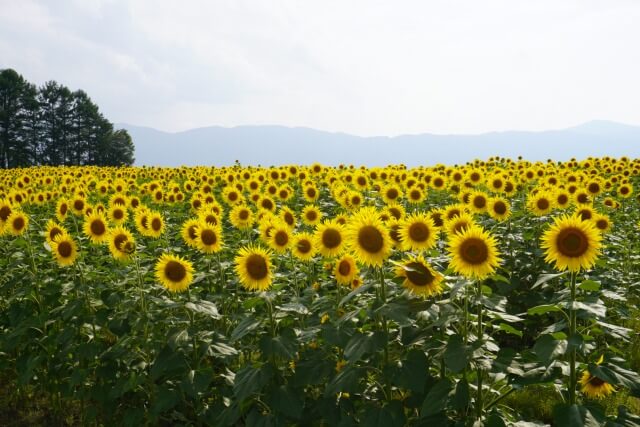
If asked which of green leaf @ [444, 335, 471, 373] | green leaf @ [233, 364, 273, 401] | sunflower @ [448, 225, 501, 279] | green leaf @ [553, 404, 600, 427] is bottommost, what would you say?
green leaf @ [233, 364, 273, 401]

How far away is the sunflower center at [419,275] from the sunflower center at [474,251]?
0.31 meters

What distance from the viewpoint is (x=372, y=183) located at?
13797mm

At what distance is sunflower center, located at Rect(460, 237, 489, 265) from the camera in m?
3.62

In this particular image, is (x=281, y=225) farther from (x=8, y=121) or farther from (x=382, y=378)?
(x=8, y=121)

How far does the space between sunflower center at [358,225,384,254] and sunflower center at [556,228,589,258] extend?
1356 millimetres

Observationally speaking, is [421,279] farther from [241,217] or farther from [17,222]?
[17,222]

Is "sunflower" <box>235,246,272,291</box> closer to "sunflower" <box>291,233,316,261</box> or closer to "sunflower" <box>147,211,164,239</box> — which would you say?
"sunflower" <box>291,233,316,261</box>

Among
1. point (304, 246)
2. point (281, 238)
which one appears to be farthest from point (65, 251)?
point (304, 246)

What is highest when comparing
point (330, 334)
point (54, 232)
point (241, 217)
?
point (241, 217)

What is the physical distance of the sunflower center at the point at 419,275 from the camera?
11.7 ft

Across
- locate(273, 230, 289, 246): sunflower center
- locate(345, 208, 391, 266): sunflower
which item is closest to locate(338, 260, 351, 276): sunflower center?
locate(345, 208, 391, 266): sunflower

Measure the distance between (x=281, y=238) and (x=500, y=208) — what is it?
14.2 ft

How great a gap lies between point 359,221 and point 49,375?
4209 millimetres

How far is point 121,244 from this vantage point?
5270 millimetres
